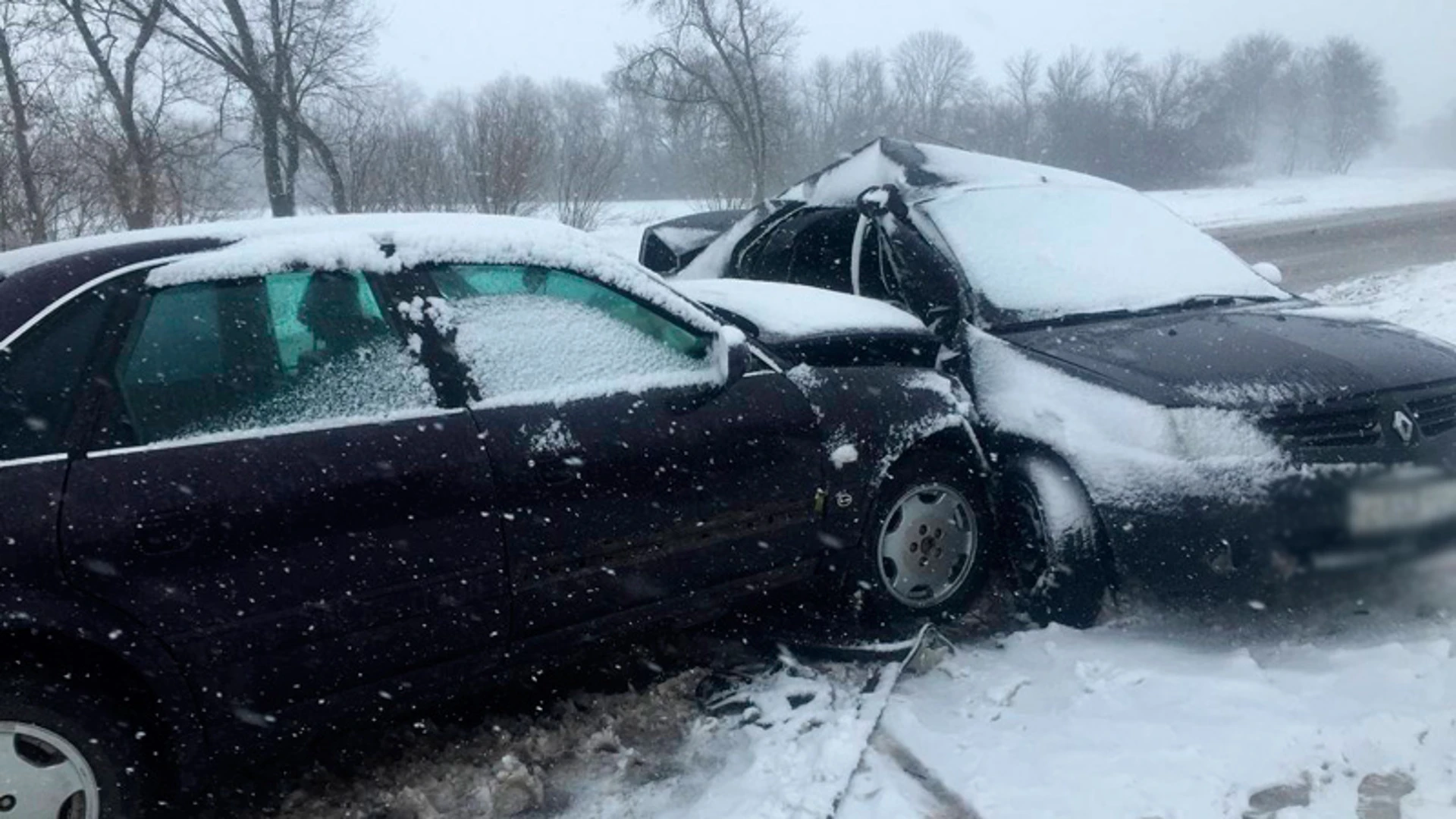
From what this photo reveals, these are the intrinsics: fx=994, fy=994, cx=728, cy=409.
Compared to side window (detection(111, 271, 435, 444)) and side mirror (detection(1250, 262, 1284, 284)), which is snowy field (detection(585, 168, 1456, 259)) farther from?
side window (detection(111, 271, 435, 444))

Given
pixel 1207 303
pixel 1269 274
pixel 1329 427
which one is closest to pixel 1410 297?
pixel 1269 274

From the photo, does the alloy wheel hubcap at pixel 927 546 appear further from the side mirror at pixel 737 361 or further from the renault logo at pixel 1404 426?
the renault logo at pixel 1404 426

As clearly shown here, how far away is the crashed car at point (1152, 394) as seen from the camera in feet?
10.8

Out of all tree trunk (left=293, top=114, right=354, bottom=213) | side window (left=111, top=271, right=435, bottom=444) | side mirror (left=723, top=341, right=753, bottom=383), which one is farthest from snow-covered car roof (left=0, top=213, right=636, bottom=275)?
tree trunk (left=293, top=114, right=354, bottom=213)

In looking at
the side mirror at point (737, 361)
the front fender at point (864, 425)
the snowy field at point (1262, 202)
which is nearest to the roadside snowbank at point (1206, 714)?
the front fender at point (864, 425)

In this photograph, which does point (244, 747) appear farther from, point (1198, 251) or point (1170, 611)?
point (1198, 251)

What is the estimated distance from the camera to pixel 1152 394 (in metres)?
3.39

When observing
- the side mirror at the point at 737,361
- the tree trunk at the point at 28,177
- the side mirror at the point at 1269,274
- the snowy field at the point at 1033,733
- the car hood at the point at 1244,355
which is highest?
the tree trunk at the point at 28,177

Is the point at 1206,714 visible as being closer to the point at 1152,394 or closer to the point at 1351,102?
the point at 1152,394

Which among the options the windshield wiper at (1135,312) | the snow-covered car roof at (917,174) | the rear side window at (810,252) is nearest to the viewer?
the windshield wiper at (1135,312)

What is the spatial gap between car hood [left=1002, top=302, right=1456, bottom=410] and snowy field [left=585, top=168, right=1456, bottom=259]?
487 inches

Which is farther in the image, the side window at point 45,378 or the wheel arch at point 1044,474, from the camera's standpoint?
the wheel arch at point 1044,474

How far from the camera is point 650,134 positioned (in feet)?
157

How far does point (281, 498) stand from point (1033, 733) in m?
2.25
